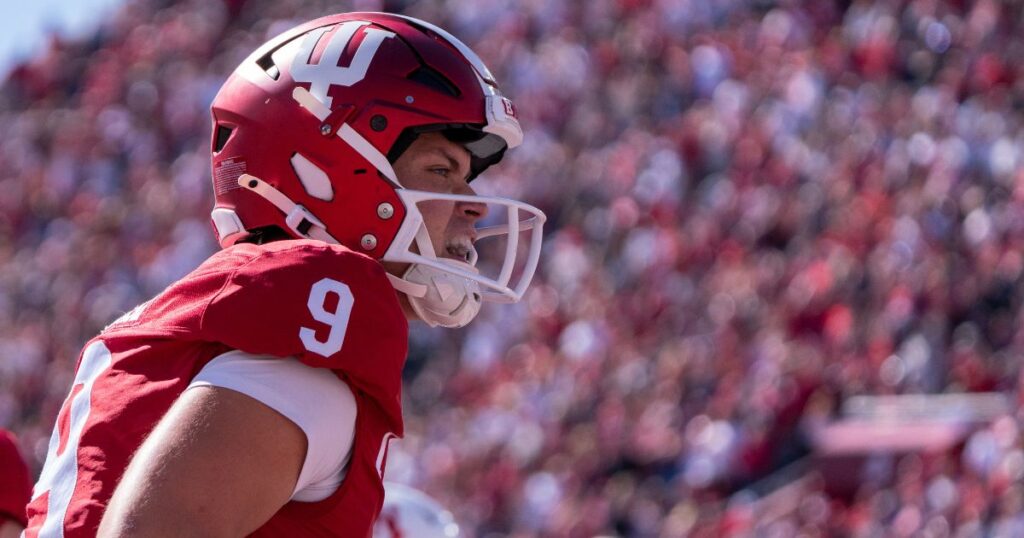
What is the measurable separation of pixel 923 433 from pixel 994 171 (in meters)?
2.34

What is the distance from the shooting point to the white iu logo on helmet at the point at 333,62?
2.23 m

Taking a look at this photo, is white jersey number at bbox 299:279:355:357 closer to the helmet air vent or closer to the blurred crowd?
Result: the helmet air vent

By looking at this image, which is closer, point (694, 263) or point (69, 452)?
point (69, 452)

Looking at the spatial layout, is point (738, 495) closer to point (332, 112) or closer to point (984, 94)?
point (984, 94)

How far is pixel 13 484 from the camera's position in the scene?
3236 mm

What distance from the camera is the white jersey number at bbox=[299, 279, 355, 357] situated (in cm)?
179

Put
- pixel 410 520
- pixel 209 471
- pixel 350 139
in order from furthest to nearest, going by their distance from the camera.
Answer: pixel 410 520 < pixel 350 139 < pixel 209 471

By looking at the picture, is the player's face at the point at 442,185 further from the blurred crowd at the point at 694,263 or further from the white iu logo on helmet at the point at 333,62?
the blurred crowd at the point at 694,263

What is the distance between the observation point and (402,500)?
401 cm

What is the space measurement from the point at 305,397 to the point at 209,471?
0.49 feet

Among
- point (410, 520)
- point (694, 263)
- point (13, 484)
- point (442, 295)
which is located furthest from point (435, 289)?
point (694, 263)

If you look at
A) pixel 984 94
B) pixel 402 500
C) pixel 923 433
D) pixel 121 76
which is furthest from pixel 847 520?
pixel 121 76

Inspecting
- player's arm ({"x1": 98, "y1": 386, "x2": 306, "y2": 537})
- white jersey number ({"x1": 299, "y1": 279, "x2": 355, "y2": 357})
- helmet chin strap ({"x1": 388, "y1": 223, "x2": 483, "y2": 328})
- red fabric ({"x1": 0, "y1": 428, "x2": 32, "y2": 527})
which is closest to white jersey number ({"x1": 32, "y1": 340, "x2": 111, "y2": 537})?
player's arm ({"x1": 98, "y1": 386, "x2": 306, "y2": 537})

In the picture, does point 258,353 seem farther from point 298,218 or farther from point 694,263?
point 694,263
